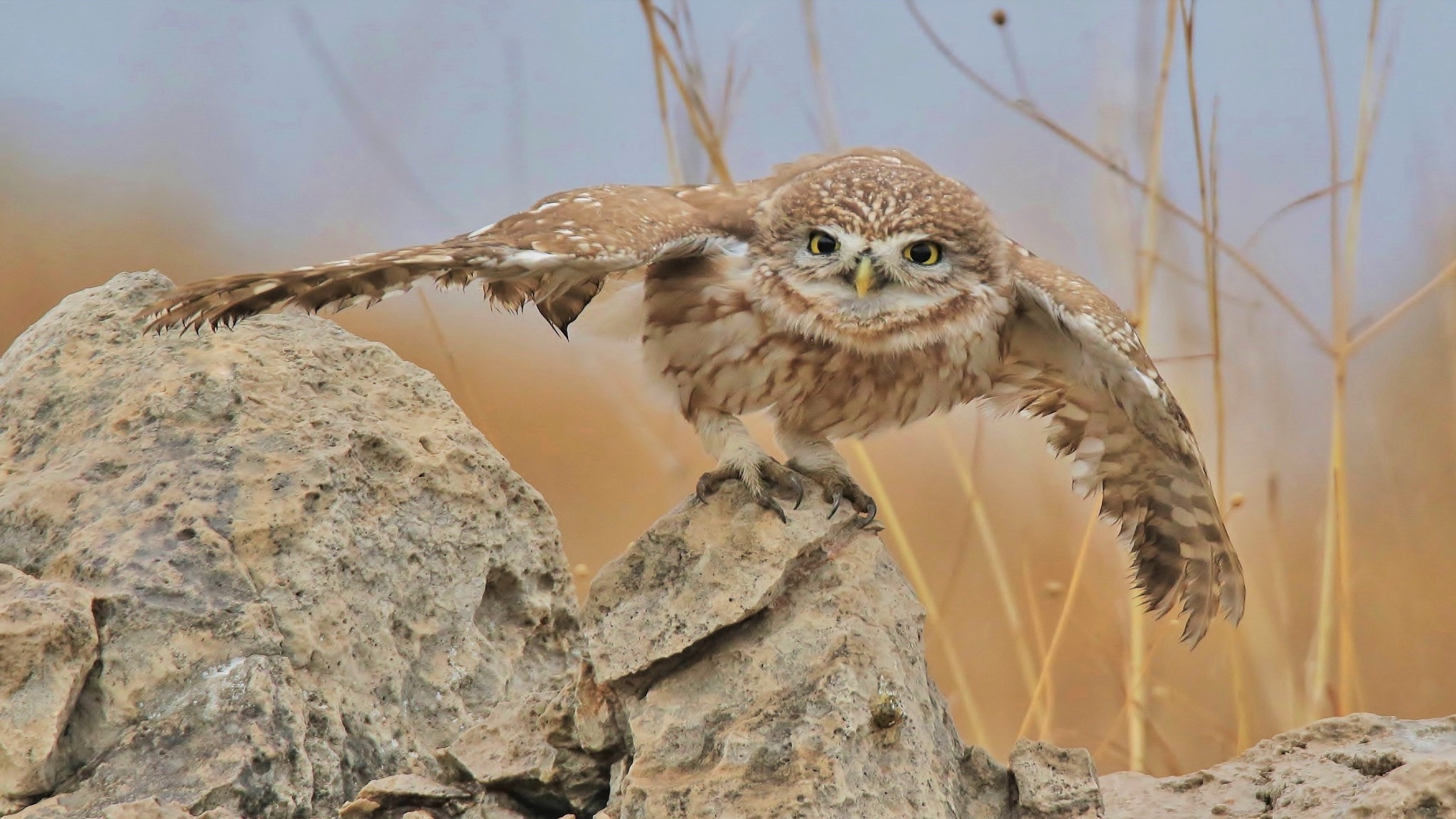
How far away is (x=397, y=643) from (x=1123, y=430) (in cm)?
203

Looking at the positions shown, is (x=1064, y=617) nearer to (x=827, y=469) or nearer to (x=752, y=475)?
(x=827, y=469)

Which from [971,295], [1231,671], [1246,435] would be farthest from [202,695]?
[1246,435]

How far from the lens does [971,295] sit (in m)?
3.01

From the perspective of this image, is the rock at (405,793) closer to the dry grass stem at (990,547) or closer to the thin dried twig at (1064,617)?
the thin dried twig at (1064,617)

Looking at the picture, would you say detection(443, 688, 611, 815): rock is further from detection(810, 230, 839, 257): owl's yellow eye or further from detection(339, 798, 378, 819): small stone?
detection(810, 230, 839, 257): owl's yellow eye

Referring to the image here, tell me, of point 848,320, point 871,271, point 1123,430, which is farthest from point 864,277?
point 1123,430

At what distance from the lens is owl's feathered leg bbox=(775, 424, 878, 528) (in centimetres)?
292

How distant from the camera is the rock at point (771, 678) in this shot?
2295mm

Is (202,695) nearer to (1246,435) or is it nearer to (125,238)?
(1246,435)

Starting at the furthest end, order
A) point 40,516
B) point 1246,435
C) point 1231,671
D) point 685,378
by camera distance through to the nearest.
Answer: point 1246,435 → point 1231,671 → point 685,378 → point 40,516

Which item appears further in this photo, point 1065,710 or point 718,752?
point 1065,710

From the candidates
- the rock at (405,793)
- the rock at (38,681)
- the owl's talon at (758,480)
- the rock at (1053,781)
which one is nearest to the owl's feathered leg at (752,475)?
the owl's talon at (758,480)

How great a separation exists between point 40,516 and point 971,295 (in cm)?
222

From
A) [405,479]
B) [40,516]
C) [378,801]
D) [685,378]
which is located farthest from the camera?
[685,378]
